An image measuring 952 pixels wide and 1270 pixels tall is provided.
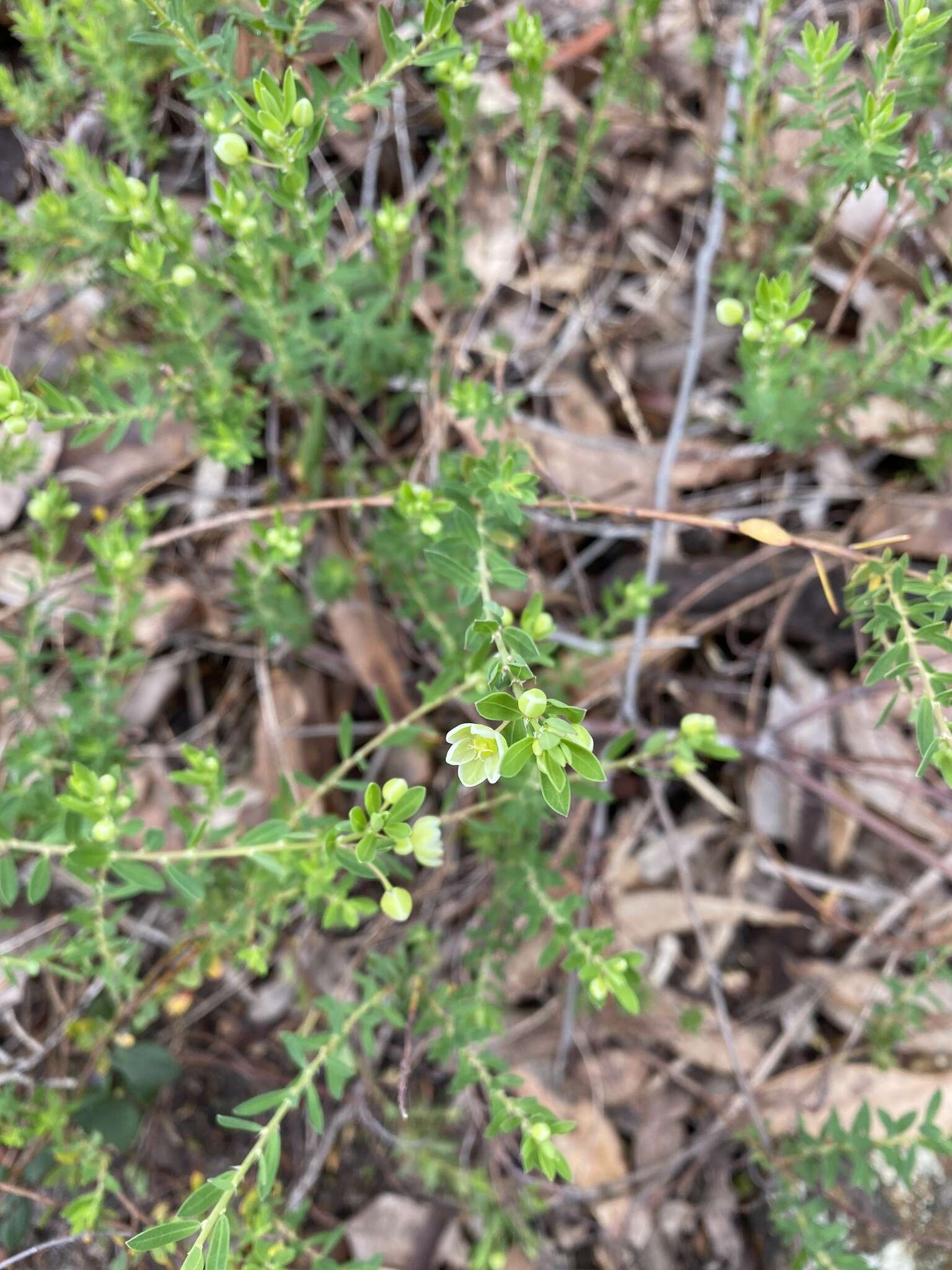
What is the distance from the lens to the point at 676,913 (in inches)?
155

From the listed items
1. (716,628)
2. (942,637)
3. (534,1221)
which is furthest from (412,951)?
(942,637)

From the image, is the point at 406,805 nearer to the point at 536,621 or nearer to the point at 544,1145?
the point at 536,621

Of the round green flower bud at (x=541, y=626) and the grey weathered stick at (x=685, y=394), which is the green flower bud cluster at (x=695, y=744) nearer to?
the round green flower bud at (x=541, y=626)

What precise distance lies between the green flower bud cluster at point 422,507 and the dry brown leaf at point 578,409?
60.4 inches

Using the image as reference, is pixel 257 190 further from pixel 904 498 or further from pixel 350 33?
pixel 904 498

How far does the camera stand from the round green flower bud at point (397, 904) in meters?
2.09

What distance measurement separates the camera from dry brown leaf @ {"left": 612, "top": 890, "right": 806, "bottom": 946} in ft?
12.8

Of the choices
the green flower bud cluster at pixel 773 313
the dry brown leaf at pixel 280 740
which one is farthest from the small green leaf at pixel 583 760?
the dry brown leaf at pixel 280 740

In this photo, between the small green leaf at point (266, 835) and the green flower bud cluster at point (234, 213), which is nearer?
the small green leaf at point (266, 835)

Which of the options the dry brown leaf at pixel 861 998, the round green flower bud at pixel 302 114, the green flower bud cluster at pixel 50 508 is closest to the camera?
the round green flower bud at pixel 302 114

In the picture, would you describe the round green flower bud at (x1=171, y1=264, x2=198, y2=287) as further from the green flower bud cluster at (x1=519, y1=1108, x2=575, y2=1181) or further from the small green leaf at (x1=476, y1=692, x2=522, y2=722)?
the green flower bud cluster at (x1=519, y1=1108, x2=575, y2=1181)

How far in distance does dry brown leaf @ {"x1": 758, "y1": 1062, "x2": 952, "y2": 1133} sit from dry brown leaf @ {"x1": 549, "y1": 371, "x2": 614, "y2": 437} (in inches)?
117

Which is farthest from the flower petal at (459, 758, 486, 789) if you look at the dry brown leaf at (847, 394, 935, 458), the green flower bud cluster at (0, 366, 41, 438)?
the dry brown leaf at (847, 394, 935, 458)

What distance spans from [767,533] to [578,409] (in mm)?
1840
